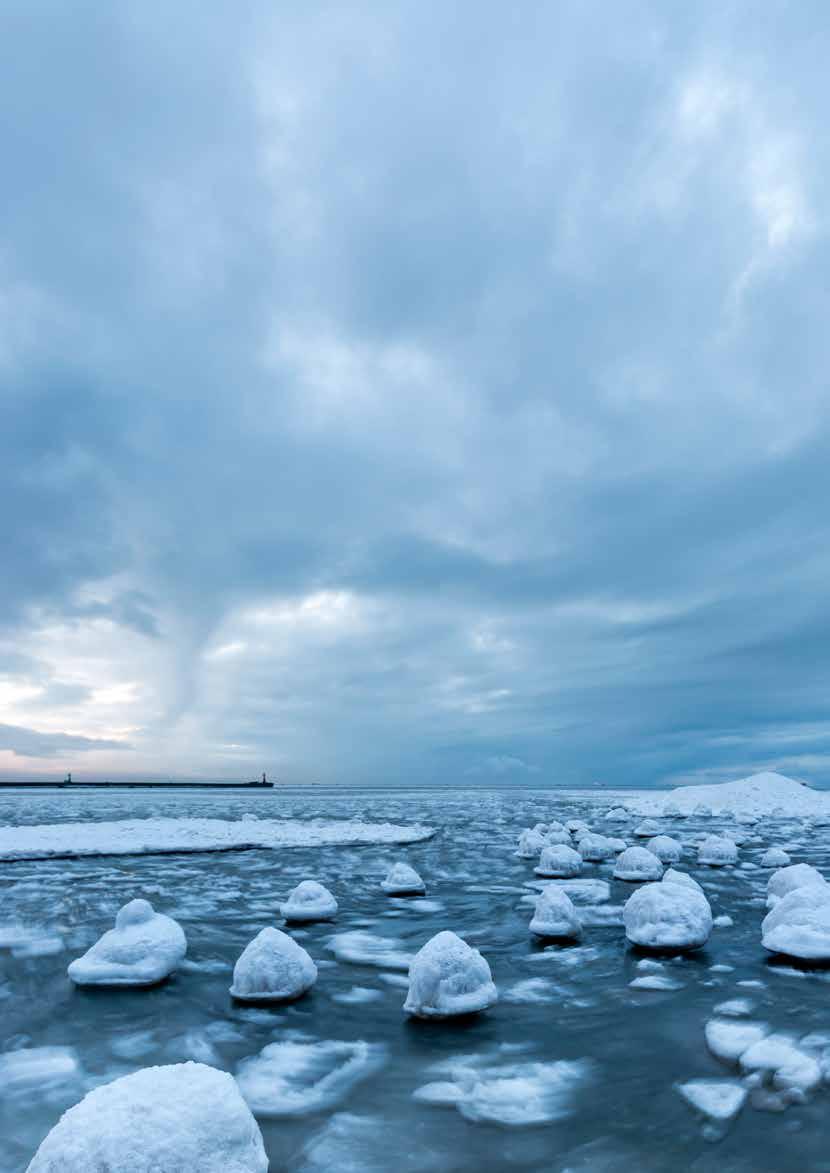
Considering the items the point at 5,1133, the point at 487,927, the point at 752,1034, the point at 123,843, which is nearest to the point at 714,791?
the point at 123,843

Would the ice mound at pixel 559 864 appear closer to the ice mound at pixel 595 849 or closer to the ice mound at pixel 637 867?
the ice mound at pixel 637 867

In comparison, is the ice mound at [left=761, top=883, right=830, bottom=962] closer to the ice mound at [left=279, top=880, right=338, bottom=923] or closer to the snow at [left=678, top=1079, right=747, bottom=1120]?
the snow at [left=678, top=1079, right=747, bottom=1120]

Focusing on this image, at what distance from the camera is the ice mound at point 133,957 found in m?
7.02

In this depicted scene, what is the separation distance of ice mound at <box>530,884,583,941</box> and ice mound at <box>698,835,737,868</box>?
8.18 meters

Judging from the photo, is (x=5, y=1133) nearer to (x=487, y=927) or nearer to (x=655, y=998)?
(x=655, y=998)

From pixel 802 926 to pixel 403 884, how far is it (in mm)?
6288

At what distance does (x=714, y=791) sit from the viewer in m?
45.3

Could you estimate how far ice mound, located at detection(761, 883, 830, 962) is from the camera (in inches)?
304

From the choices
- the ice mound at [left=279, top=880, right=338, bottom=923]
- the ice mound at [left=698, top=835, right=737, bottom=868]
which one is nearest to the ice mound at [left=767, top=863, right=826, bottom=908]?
the ice mound at [left=698, top=835, right=737, bottom=868]

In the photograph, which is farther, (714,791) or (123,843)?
(714,791)

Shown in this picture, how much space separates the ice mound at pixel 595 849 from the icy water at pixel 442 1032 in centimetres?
535

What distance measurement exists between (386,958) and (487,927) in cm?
205

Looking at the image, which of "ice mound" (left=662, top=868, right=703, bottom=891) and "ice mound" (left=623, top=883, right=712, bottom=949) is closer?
"ice mound" (left=623, top=883, right=712, bottom=949)

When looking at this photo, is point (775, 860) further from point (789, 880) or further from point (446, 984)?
point (446, 984)
